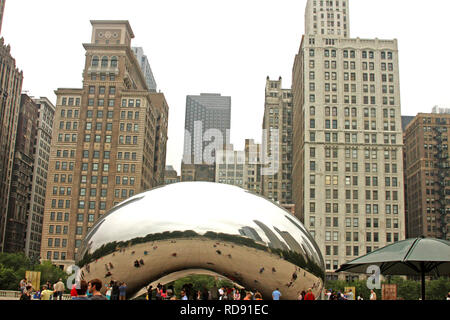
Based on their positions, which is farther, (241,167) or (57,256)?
(241,167)

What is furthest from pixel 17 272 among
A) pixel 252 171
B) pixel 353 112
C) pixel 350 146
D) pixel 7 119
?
pixel 252 171

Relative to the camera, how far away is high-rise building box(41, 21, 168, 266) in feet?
261

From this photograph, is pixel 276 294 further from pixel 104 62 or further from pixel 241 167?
pixel 241 167

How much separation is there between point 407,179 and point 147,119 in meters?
61.1

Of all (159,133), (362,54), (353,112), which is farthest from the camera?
(159,133)

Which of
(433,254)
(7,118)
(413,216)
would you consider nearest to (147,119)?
(7,118)

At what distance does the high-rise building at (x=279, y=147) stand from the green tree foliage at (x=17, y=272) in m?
56.8

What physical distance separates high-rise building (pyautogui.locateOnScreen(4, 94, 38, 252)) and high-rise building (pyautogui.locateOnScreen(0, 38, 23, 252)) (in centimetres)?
162

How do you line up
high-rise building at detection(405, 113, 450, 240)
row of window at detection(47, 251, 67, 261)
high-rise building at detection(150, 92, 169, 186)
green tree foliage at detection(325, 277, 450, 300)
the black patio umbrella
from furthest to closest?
high-rise building at detection(405, 113, 450, 240), high-rise building at detection(150, 92, 169, 186), row of window at detection(47, 251, 67, 261), green tree foliage at detection(325, 277, 450, 300), the black patio umbrella

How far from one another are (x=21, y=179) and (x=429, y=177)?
8430cm

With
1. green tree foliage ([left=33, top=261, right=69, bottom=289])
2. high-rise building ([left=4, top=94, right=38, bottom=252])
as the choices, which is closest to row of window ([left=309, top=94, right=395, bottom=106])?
green tree foliage ([left=33, top=261, right=69, bottom=289])

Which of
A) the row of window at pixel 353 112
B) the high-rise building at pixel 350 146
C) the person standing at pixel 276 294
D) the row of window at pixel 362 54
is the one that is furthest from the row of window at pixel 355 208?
the person standing at pixel 276 294

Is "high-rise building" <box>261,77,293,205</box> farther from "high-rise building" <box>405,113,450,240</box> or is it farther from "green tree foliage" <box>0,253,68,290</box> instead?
"green tree foliage" <box>0,253,68,290</box>

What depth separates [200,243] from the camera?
25.0ft
